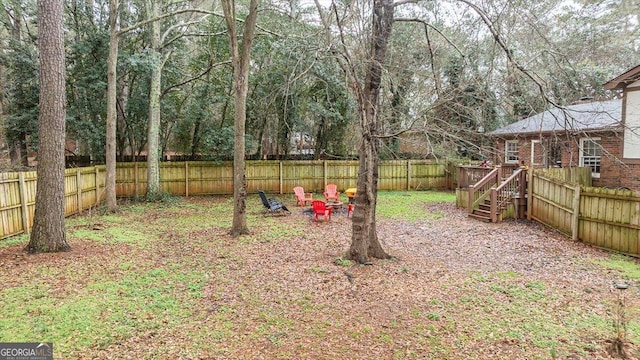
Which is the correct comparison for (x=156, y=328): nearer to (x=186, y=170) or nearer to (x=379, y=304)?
(x=379, y=304)

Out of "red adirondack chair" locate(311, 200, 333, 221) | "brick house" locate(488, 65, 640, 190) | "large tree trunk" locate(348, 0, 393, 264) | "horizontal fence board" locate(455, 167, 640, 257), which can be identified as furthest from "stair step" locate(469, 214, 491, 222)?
"large tree trunk" locate(348, 0, 393, 264)

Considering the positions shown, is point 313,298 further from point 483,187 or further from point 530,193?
point 483,187

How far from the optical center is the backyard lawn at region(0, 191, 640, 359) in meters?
4.04

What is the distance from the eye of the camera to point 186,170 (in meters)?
16.9

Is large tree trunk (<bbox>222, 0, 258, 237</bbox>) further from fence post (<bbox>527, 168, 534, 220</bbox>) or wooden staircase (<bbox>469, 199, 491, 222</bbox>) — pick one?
fence post (<bbox>527, 168, 534, 220</bbox>)

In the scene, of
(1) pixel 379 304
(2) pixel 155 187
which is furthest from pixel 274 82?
(1) pixel 379 304

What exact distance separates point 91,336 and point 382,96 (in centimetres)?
644

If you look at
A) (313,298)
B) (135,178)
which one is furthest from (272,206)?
(135,178)

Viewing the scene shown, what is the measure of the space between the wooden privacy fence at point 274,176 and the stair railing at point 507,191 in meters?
5.78

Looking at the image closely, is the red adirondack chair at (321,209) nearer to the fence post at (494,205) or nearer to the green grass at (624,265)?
the fence post at (494,205)

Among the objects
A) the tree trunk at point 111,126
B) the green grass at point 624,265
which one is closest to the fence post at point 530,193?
the green grass at point 624,265

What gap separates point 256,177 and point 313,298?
1275 cm

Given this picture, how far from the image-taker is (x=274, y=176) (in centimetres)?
1792

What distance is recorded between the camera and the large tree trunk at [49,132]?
268 inches
